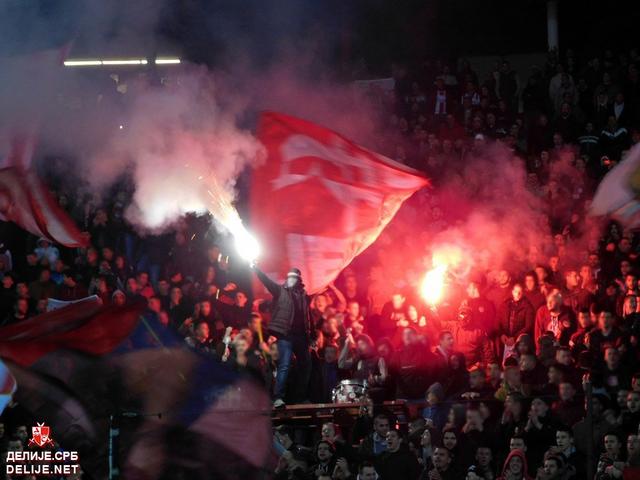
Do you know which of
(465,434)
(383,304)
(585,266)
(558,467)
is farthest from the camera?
(383,304)

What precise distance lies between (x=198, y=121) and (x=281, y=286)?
11.5 ft

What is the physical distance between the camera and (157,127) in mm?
13383

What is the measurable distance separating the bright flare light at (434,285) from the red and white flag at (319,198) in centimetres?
110

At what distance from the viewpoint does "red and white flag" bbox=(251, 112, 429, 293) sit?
11961 mm

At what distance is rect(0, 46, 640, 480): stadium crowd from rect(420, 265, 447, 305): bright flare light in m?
0.19

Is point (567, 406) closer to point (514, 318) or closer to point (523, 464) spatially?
point (523, 464)

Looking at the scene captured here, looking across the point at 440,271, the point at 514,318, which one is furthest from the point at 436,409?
the point at 440,271

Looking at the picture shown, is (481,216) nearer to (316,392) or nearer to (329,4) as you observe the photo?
(316,392)

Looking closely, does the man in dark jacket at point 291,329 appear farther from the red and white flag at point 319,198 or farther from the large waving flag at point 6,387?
the large waving flag at point 6,387

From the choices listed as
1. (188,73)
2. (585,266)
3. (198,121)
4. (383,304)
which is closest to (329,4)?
(188,73)

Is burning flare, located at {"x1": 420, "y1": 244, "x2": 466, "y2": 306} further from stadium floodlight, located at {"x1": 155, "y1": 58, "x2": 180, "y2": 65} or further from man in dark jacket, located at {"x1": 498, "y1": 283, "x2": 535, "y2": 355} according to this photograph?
stadium floodlight, located at {"x1": 155, "y1": 58, "x2": 180, "y2": 65}

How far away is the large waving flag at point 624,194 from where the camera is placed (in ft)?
28.7

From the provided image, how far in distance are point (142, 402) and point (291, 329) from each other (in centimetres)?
325

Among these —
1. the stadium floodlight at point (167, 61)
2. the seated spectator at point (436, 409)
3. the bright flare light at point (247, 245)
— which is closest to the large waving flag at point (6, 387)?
the seated spectator at point (436, 409)
